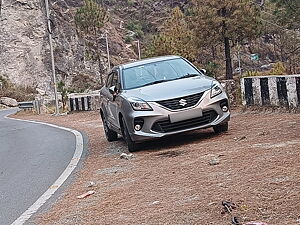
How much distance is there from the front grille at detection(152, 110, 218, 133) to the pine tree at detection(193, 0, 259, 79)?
115 feet

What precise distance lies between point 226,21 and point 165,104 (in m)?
36.3

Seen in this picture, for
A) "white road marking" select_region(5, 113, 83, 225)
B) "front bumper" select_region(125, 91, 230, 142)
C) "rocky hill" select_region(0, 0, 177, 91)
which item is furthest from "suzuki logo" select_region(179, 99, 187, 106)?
"rocky hill" select_region(0, 0, 177, 91)

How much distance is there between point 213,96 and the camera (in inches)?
406

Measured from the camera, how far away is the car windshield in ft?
36.5

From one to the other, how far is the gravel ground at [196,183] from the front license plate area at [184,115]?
19.1 inches

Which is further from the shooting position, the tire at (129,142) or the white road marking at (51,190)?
the tire at (129,142)

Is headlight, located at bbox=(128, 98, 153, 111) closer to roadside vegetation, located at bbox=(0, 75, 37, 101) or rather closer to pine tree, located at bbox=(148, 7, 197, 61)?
pine tree, located at bbox=(148, 7, 197, 61)

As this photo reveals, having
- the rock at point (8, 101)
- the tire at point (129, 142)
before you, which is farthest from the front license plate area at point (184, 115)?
the rock at point (8, 101)

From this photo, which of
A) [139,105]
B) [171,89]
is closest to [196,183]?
[139,105]

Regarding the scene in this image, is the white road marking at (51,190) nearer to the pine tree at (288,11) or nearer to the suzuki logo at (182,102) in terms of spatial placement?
the suzuki logo at (182,102)

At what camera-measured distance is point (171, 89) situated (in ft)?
33.6

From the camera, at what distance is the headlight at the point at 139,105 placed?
9953 mm

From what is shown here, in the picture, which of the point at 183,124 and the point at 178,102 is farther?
the point at 183,124

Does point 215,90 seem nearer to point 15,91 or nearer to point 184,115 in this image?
point 184,115
